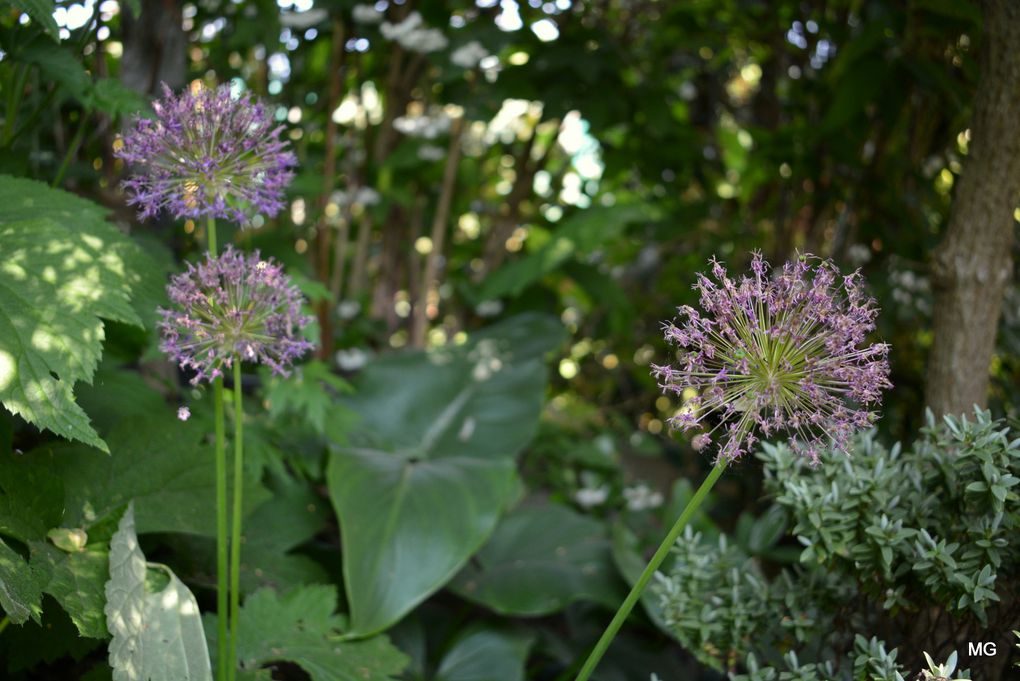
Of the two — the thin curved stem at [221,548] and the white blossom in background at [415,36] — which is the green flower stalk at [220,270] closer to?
the thin curved stem at [221,548]

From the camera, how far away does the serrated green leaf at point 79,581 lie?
3.75 feet

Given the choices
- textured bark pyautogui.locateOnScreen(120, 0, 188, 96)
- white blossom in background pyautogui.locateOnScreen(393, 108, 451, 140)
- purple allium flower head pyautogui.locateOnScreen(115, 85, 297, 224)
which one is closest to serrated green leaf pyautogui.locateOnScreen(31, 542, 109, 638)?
purple allium flower head pyautogui.locateOnScreen(115, 85, 297, 224)

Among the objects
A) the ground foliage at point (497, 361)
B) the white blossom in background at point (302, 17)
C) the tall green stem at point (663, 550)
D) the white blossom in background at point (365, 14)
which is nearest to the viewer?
the tall green stem at point (663, 550)

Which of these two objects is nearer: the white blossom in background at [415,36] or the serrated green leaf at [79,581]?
the serrated green leaf at [79,581]

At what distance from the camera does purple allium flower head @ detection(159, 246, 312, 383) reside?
113cm

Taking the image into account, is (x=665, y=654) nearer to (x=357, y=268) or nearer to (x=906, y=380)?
(x=906, y=380)

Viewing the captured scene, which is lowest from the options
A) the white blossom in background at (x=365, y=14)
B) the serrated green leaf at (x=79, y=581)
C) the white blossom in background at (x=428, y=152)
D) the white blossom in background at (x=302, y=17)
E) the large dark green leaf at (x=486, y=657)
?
the large dark green leaf at (x=486, y=657)

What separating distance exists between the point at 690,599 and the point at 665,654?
0.76m

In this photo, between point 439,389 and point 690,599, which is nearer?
point 690,599

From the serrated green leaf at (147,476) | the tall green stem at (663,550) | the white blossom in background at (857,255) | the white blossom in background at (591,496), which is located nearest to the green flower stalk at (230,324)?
the serrated green leaf at (147,476)

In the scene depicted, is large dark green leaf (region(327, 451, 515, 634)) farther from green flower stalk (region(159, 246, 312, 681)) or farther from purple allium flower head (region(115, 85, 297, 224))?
purple allium flower head (region(115, 85, 297, 224))

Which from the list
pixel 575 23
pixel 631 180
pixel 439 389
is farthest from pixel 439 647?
pixel 631 180

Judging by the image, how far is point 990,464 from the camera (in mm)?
1117

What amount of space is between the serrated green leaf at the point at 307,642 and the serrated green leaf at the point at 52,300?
0.44 m
